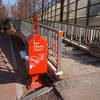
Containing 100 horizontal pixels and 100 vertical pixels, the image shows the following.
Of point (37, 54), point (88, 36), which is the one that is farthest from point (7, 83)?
point (88, 36)

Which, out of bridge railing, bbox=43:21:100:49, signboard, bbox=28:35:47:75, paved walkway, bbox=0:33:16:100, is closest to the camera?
signboard, bbox=28:35:47:75

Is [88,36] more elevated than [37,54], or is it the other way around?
[88,36]

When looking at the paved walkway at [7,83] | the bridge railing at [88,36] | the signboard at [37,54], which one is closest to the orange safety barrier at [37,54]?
the signboard at [37,54]

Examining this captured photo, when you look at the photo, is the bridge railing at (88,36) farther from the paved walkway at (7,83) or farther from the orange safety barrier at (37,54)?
the paved walkway at (7,83)

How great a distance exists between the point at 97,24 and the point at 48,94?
6028mm

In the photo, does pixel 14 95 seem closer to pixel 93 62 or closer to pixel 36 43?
pixel 36 43

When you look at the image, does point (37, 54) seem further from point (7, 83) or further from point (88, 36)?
point (88, 36)

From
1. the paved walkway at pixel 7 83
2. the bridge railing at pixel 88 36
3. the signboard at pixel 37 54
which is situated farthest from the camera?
the bridge railing at pixel 88 36

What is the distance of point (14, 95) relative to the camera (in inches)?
125

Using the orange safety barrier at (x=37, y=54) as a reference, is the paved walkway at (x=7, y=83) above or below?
below

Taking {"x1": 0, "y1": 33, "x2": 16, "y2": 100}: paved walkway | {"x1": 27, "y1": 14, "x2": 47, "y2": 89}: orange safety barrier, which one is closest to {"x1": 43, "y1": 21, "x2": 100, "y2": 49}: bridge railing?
{"x1": 27, "y1": 14, "x2": 47, "y2": 89}: orange safety barrier

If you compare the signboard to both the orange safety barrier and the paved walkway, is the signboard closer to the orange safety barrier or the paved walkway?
the orange safety barrier

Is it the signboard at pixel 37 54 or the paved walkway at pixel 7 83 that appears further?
the paved walkway at pixel 7 83

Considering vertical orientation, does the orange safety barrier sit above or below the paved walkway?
above
